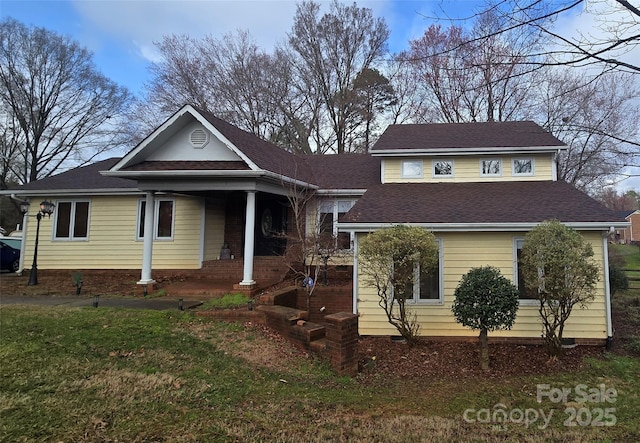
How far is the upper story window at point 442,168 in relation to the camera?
11250 millimetres

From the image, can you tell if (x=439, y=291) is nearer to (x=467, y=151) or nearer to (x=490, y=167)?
(x=467, y=151)

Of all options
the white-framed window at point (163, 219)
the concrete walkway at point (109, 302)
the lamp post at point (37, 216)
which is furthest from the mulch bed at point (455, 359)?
the lamp post at point (37, 216)

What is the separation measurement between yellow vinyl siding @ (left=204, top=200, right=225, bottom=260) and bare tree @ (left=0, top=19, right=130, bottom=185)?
22.7m

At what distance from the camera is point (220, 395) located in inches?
175

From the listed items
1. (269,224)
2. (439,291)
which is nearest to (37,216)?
Answer: (269,224)

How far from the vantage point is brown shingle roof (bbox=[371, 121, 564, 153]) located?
10953 millimetres

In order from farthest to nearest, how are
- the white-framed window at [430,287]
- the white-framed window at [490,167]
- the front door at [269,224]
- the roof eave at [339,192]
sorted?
the front door at [269,224], the roof eave at [339,192], the white-framed window at [490,167], the white-framed window at [430,287]

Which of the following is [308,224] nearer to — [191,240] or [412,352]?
[191,240]

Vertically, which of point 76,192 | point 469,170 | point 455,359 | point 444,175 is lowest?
point 455,359

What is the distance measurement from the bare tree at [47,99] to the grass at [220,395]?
91.4 feet

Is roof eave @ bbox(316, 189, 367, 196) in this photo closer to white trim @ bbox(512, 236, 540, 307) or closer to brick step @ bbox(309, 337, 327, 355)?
white trim @ bbox(512, 236, 540, 307)

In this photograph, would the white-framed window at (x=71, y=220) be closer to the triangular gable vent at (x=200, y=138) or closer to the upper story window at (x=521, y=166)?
the triangular gable vent at (x=200, y=138)

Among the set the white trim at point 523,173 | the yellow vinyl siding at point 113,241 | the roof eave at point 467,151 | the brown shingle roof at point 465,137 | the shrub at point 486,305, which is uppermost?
the brown shingle roof at point 465,137

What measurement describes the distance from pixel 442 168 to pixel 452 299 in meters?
4.99
